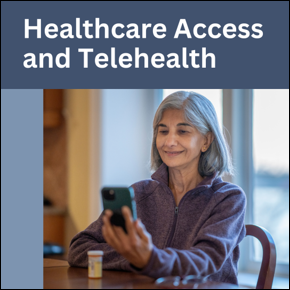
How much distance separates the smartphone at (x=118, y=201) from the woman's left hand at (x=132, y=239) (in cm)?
2

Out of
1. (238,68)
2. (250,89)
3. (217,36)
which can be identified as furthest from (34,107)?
(250,89)

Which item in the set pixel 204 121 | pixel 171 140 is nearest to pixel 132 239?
pixel 171 140

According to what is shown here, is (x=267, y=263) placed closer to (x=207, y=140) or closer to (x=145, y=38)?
(x=207, y=140)

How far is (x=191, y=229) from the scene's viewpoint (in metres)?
1.55

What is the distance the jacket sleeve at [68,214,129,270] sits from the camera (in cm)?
150

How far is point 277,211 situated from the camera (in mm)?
2617

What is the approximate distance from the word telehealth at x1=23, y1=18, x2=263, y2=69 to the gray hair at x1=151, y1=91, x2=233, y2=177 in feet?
2.07

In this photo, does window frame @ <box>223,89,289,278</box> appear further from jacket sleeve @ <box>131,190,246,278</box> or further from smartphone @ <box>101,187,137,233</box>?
smartphone @ <box>101,187,137,233</box>

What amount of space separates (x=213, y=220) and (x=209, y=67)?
3.92 feet

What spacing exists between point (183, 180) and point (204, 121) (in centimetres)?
24

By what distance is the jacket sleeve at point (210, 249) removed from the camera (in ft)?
3.80

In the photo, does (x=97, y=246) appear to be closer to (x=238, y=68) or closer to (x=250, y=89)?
(x=238, y=68)

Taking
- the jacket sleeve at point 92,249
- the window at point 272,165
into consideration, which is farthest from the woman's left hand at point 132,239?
the window at point 272,165

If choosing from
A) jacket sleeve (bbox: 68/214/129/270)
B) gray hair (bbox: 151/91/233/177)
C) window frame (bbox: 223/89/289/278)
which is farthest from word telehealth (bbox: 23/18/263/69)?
jacket sleeve (bbox: 68/214/129/270)
